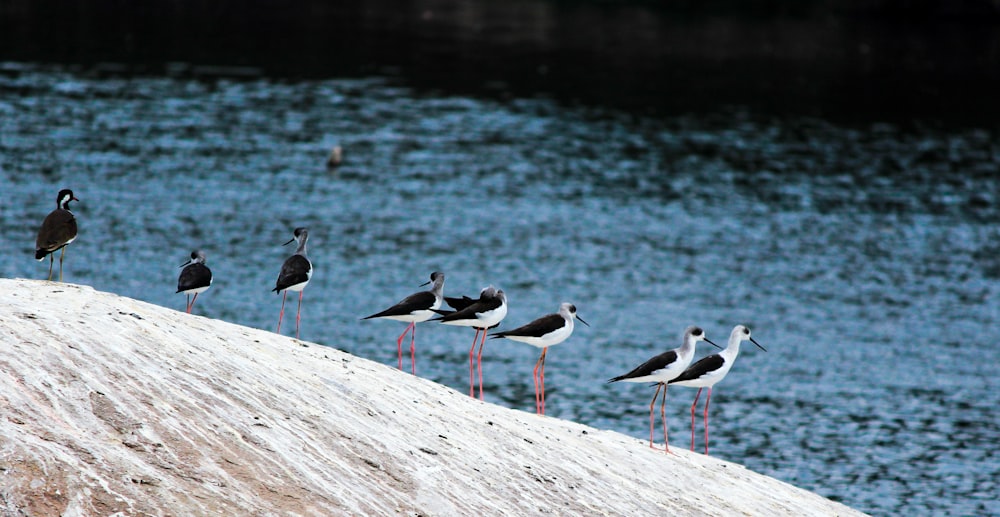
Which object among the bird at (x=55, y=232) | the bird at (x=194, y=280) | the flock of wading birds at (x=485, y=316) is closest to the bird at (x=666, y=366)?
the flock of wading birds at (x=485, y=316)

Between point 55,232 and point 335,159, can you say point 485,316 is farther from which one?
point 335,159

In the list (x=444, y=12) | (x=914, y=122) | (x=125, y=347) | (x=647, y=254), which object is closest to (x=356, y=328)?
(x=647, y=254)

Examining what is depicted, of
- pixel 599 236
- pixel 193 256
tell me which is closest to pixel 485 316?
pixel 193 256

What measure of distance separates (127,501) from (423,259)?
51.6m

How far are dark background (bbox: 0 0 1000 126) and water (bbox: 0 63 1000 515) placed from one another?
231 inches

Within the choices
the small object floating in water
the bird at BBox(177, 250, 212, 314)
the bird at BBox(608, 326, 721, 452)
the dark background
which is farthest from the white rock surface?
the dark background

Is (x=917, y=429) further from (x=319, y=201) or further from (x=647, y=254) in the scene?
(x=319, y=201)

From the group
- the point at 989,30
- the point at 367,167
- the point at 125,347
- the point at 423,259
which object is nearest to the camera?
the point at 125,347

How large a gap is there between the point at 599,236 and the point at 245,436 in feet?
191

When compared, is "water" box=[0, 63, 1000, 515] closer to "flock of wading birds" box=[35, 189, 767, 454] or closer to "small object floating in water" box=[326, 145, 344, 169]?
"small object floating in water" box=[326, 145, 344, 169]

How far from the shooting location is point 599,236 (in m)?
74.8

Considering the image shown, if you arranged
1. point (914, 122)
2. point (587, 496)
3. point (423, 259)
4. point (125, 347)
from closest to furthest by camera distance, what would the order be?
point (125, 347), point (587, 496), point (423, 259), point (914, 122)

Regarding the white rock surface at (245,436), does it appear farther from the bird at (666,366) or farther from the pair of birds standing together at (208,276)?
the pair of birds standing together at (208,276)

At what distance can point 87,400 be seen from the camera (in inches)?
667
